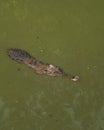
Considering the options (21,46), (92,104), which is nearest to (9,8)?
(21,46)

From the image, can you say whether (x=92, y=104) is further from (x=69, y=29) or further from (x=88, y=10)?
(x=88, y=10)

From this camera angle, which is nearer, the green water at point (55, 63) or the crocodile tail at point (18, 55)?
the green water at point (55, 63)

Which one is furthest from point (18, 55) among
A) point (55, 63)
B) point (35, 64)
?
point (55, 63)

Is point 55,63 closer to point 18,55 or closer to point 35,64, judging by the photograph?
point 35,64
